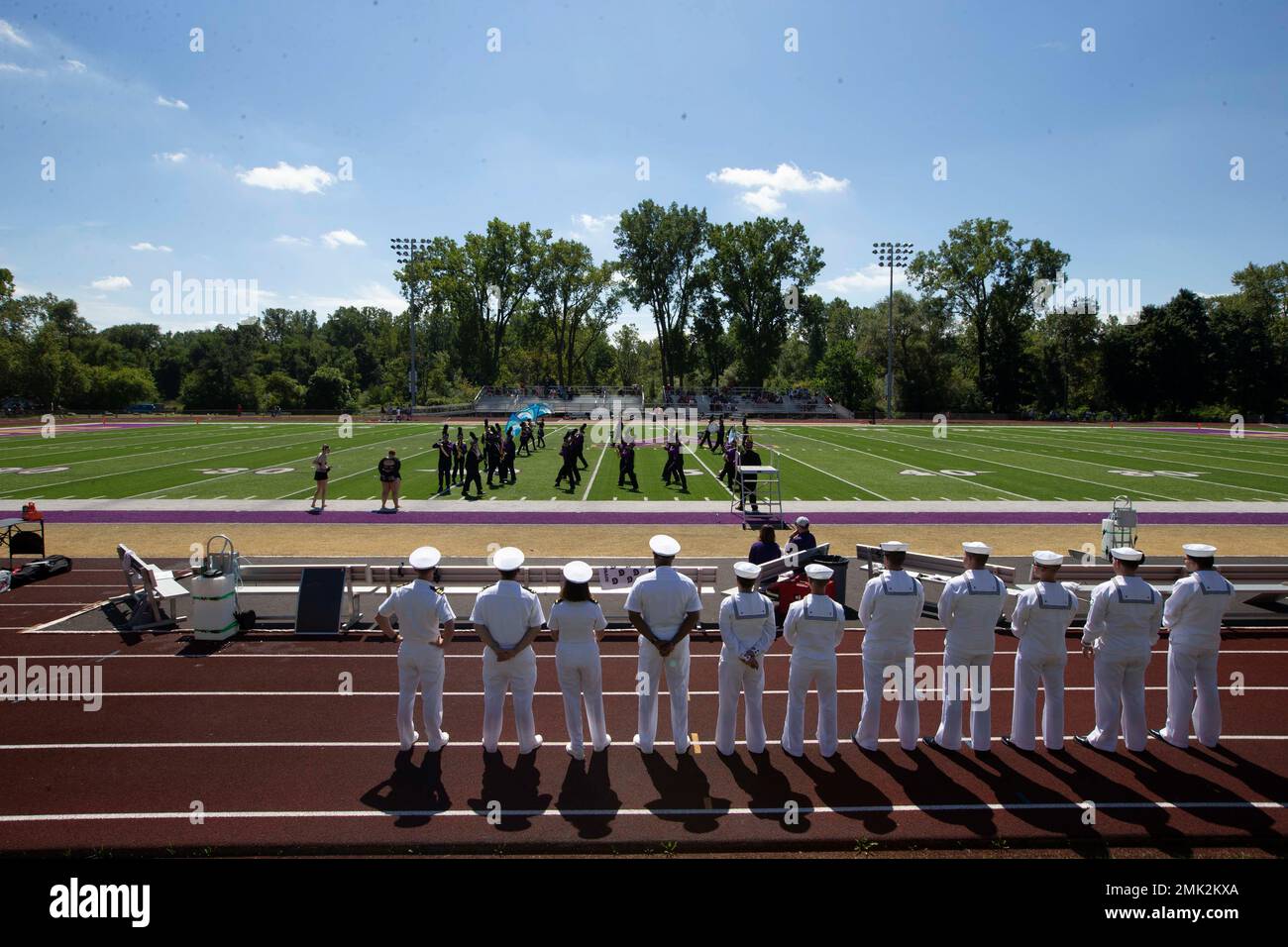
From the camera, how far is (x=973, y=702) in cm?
672

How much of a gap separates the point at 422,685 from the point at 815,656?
11.8 feet

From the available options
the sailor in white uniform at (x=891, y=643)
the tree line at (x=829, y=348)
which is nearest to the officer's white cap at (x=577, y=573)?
the sailor in white uniform at (x=891, y=643)

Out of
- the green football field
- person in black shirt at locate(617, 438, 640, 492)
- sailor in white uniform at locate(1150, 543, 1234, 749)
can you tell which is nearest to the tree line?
the green football field

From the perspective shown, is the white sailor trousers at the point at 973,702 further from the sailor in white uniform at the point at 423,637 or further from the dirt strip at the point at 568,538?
the dirt strip at the point at 568,538

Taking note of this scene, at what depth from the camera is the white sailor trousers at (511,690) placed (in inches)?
254

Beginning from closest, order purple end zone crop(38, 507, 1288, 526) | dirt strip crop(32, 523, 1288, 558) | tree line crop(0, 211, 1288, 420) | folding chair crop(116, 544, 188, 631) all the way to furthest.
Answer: folding chair crop(116, 544, 188, 631) < dirt strip crop(32, 523, 1288, 558) < purple end zone crop(38, 507, 1288, 526) < tree line crop(0, 211, 1288, 420)

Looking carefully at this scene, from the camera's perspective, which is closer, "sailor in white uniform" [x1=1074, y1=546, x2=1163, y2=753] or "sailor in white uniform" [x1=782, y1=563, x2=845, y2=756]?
"sailor in white uniform" [x1=782, y1=563, x2=845, y2=756]

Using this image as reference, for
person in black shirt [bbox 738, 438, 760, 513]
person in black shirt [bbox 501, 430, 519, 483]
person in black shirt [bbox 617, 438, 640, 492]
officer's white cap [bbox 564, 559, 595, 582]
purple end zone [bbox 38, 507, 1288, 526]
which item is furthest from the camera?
person in black shirt [bbox 501, 430, 519, 483]

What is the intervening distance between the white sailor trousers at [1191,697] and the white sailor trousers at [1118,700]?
421 millimetres

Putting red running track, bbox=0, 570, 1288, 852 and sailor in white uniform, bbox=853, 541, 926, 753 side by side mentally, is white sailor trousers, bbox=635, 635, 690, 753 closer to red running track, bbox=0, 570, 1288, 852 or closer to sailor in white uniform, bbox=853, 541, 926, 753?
red running track, bbox=0, 570, 1288, 852

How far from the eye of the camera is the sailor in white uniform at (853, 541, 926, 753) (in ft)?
21.9

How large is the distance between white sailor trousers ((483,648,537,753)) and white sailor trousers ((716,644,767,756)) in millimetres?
1736
